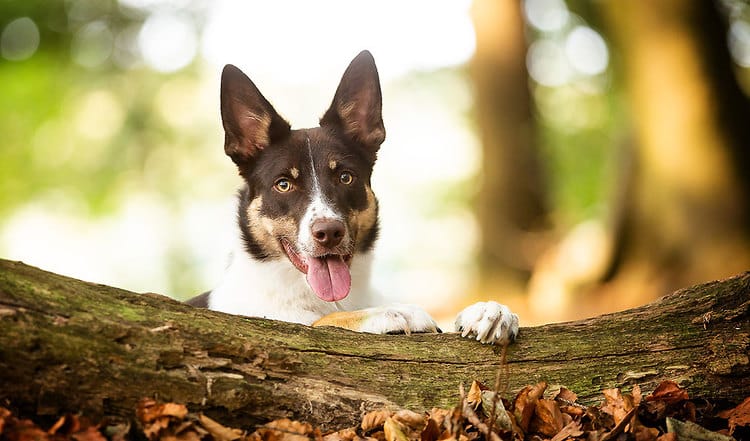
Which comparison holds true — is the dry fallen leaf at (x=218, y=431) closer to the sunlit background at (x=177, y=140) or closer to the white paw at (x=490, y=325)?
the white paw at (x=490, y=325)

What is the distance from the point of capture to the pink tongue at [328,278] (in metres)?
4.64

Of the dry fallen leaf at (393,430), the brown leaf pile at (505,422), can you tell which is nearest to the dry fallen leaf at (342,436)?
the brown leaf pile at (505,422)

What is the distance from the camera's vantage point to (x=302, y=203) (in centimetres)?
475

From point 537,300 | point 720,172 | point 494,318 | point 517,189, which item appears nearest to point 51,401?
point 494,318

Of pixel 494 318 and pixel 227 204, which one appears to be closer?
pixel 494 318

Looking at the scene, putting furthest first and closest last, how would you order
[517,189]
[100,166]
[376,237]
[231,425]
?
[100,166] < [517,189] < [376,237] < [231,425]

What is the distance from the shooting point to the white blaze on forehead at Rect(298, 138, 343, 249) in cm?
A: 457

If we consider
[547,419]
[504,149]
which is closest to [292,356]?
[547,419]

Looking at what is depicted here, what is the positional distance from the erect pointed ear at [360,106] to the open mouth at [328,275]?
1060 millimetres

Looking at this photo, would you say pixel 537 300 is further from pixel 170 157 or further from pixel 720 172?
pixel 170 157

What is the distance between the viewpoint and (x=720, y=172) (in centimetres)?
831

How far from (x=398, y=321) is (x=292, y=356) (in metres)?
0.81

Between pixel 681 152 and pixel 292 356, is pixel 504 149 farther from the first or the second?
pixel 292 356

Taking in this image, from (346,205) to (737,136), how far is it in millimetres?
5556
